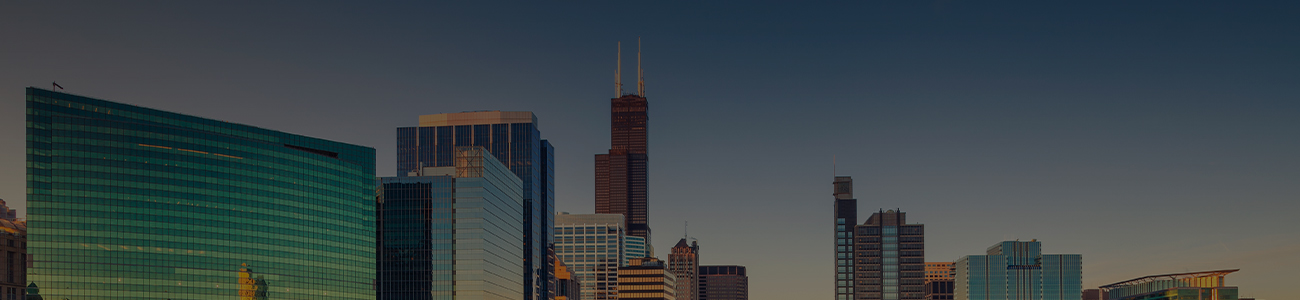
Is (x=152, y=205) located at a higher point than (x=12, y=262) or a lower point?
higher

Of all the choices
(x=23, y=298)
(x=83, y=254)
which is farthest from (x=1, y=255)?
(x=83, y=254)

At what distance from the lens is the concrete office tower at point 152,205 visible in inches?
6462

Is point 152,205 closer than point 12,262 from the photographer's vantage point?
Yes

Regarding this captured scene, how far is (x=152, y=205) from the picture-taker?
174625 mm

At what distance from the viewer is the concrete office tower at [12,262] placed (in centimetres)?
18338

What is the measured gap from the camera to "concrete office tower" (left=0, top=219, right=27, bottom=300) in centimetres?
18338

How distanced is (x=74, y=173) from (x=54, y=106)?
970 cm

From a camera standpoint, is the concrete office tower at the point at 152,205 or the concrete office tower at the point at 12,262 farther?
the concrete office tower at the point at 12,262

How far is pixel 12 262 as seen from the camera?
187500mm

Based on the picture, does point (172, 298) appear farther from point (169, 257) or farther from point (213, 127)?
point (213, 127)

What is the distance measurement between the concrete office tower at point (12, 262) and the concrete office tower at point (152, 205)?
25088 millimetres

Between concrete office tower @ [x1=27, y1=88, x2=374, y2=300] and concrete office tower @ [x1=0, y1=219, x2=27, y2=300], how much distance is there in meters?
25.1

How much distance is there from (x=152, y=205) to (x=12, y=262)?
105ft

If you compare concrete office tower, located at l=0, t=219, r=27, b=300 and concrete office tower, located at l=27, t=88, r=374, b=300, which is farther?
concrete office tower, located at l=0, t=219, r=27, b=300
